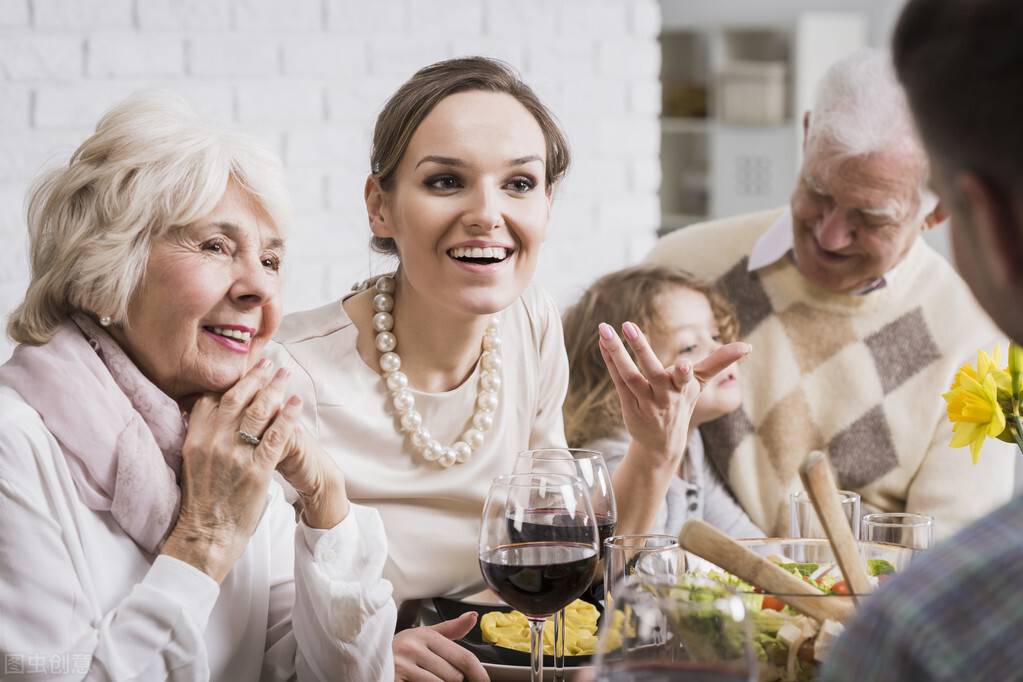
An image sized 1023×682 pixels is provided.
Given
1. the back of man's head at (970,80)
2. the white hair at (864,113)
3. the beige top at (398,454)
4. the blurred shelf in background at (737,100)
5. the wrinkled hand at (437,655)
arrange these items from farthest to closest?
the blurred shelf in background at (737,100) → the white hair at (864,113) → the beige top at (398,454) → the wrinkled hand at (437,655) → the back of man's head at (970,80)

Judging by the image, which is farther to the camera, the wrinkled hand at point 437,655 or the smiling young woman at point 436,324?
the smiling young woman at point 436,324

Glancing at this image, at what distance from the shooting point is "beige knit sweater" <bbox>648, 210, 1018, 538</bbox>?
2330 millimetres

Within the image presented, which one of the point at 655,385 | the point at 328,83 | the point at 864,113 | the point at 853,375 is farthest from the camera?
A: the point at 328,83

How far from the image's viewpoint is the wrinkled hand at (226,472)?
1270 millimetres

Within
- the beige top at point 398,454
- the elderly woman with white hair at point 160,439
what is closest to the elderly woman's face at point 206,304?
the elderly woman with white hair at point 160,439

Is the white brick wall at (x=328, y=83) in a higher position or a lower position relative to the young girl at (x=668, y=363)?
higher

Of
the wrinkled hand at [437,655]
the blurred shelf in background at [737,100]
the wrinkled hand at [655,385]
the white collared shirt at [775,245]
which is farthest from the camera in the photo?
the blurred shelf in background at [737,100]

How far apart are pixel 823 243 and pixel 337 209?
114 centimetres

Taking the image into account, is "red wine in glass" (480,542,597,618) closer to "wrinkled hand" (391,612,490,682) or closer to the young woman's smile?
"wrinkled hand" (391,612,490,682)

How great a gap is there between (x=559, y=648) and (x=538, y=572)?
0.22 m

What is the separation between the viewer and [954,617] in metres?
0.58

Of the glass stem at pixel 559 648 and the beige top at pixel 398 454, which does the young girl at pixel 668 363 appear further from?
the glass stem at pixel 559 648

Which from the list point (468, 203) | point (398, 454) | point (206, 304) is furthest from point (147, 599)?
point (468, 203)

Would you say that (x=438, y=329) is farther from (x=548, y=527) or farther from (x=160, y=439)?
(x=548, y=527)
